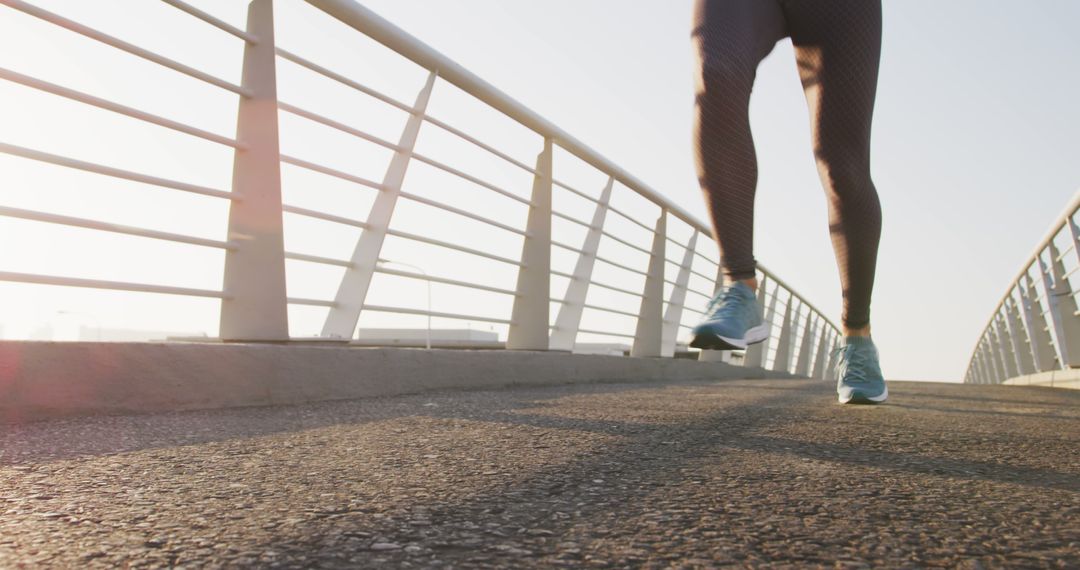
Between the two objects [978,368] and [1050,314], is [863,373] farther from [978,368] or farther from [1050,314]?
[978,368]

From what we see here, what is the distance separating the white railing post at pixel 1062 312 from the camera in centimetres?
663

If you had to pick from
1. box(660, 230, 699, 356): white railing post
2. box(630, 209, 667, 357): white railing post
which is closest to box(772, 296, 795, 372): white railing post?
box(660, 230, 699, 356): white railing post

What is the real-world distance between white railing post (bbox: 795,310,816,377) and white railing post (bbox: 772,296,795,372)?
1.37 m

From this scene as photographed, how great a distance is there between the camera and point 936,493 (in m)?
1.21

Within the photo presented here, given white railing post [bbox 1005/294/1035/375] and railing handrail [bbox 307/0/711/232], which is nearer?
railing handrail [bbox 307/0/711/232]

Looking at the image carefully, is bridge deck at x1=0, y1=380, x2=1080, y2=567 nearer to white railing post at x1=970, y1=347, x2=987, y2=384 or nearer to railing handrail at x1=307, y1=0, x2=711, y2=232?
railing handrail at x1=307, y1=0, x2=711, y2=232

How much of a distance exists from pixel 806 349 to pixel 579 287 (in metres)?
10.1

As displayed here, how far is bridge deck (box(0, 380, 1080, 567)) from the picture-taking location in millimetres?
889

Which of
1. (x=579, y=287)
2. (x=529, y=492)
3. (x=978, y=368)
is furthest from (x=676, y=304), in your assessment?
(x=978, y=368)

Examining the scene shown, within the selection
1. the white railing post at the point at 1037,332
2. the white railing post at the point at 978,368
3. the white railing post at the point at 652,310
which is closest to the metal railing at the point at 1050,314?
the white railing post at the point at 1037,332

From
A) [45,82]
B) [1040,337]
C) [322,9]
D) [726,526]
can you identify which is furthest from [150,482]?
[1040,337]

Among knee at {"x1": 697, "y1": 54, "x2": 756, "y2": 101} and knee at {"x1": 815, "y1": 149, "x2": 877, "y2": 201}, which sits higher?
knee at {"x1": 697, "y1": 54, "x2": 756, "y2": 101}

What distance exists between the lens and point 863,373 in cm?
282

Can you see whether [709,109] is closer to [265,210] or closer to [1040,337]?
[265,210]
